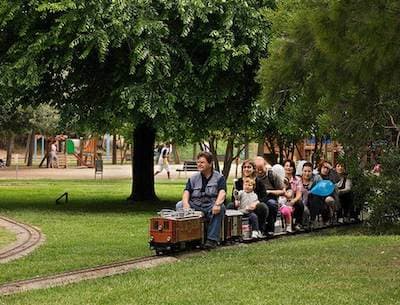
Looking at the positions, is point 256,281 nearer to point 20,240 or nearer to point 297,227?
point 297,227

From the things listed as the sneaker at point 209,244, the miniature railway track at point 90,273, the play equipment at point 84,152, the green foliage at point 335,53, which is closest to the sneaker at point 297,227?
the sneaker at point 209,244

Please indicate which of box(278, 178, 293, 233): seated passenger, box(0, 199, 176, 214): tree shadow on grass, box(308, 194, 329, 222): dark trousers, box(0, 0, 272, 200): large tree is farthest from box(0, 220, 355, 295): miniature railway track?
box(0, 199, 176, 214): tree shadow on grass

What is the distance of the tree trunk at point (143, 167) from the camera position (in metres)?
21.1

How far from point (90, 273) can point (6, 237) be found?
4.36m

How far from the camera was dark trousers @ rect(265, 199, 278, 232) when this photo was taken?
1218 cm

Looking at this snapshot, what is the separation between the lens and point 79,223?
15.1 m

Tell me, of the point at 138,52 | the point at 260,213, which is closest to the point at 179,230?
the point at 260,213

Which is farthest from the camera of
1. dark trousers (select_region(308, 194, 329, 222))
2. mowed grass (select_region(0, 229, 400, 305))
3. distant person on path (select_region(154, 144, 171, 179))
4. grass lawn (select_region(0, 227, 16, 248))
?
distant person on path (select_region(154, 144, 171, 179))

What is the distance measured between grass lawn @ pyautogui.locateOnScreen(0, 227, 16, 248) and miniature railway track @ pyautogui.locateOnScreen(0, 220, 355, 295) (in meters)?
2.96

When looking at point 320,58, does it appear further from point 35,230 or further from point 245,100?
point 245,100

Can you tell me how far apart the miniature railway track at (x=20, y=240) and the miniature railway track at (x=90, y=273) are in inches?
61.7

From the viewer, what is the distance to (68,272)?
8.96m

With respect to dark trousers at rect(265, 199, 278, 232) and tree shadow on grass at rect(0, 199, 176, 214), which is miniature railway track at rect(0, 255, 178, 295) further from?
tree shadow on grass at rect(0, 199, 176, 214)

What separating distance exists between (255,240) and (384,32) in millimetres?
5761
